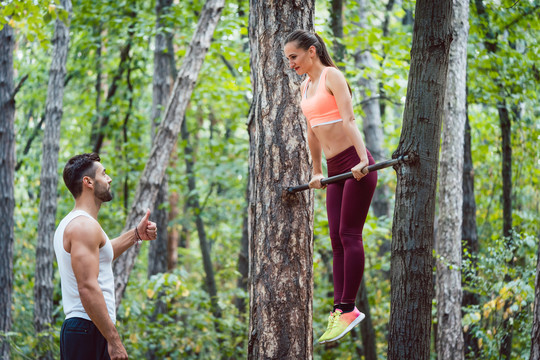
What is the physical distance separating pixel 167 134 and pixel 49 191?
2.62 meters

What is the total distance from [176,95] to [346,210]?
423 cm

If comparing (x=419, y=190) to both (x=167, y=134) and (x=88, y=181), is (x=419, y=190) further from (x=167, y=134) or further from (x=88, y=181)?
(x=167, y=134)

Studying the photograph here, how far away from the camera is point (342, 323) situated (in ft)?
11.2

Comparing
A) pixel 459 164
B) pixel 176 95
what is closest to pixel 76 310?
pixel 176 95

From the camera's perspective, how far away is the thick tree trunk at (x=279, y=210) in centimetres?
376

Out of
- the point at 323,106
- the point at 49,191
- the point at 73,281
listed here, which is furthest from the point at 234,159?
the point at 73,281

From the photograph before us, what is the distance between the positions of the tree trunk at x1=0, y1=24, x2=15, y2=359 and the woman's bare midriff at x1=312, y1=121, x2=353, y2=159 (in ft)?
20.5

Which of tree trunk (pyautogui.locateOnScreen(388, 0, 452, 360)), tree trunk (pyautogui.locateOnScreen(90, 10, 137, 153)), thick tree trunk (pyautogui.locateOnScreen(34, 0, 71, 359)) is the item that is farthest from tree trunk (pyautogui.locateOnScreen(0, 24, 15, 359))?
tree trunk (pyautogui.locateOnScreen(388, 0, 452, 360))

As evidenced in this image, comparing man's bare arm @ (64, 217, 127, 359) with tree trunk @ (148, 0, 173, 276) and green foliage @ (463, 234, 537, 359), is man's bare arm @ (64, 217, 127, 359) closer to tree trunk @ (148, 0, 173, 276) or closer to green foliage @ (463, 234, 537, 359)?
green foliage @ (463, 234, 537, 359)

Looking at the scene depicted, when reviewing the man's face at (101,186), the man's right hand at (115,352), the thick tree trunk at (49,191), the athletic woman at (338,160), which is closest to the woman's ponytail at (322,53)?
the athletic woman at (338,160)

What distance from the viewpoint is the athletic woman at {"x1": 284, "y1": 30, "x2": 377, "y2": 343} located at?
3.46 m

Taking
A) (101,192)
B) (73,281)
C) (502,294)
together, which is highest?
(101,192)

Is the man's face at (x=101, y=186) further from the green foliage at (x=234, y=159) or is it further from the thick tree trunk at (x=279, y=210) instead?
the green foliage at (x=234, y=159)

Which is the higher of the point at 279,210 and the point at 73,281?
the point at 279,210
